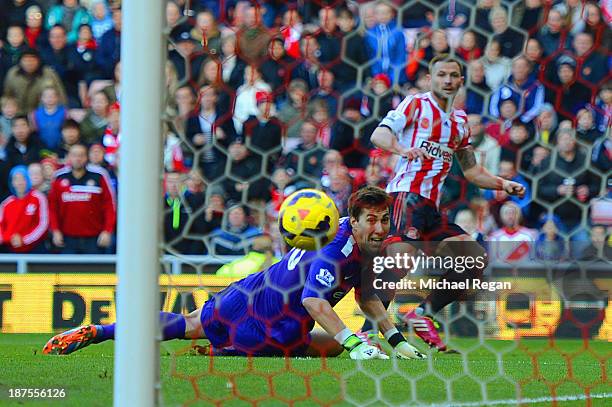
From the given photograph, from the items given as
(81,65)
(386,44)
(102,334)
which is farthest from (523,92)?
(81,65)

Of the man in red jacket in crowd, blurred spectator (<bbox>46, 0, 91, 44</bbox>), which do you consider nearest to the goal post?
blurred spectator (<bbox>46, 0, 91, 44</bbox>)

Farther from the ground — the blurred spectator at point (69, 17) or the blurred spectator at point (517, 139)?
the blurred spectator at point (69, 17)

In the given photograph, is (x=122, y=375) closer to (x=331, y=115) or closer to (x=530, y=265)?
(x=530, y=265)

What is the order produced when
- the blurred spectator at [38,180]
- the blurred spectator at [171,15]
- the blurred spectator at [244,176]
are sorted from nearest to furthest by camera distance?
the blurred spectator at [171,15] → the blurred spectator at [244,176] → the blurred spectator at [38,180]

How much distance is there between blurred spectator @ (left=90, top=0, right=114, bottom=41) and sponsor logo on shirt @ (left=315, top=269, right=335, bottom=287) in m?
2.70

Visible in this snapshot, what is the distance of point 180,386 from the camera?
3.75 metres

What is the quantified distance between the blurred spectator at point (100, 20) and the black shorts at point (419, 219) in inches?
92.5

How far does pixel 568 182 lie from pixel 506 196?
1560 millimetres

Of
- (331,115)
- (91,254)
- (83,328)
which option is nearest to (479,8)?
(331,115)

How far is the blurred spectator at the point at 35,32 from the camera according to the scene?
7.48 meters

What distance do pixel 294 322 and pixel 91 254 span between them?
116 inches

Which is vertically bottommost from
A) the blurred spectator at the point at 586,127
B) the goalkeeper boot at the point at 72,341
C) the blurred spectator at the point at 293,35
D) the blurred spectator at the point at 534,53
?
the goalkeeper boot at the point at 72,341

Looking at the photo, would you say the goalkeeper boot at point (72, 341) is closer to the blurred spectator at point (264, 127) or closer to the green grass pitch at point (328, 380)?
the green grass pitch at point (328, 380)

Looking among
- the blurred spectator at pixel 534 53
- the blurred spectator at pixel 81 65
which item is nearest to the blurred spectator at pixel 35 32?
the blurred spectator at pixel 81 65
